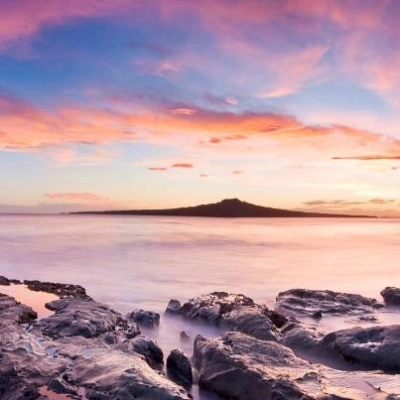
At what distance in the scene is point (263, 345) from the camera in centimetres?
885

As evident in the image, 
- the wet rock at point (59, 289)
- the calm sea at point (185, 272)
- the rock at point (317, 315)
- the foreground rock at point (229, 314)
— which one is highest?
the foreground rock at point (229, 314)

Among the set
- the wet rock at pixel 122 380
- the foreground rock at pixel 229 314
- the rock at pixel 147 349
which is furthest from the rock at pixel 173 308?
the wet rock at pixel 122 380

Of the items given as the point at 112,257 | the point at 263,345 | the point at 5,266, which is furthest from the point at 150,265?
Answer: the point at 263,345

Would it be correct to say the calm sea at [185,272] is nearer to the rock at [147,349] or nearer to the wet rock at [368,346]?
the rock at [147,349]

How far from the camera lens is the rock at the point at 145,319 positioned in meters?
12.1

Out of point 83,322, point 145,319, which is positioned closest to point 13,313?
point 83,322

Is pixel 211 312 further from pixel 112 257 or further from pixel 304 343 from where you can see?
pixel 112 257

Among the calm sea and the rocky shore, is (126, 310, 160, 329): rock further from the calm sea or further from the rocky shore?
the calm sea

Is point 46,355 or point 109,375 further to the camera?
point 46,355

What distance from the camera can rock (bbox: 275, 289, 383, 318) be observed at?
1384 centimetres

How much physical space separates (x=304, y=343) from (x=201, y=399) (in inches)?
138

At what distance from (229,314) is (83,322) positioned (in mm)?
3624

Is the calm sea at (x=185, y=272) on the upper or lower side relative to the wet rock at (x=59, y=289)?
lower

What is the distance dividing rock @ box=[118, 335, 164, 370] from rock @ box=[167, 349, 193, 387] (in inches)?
14.3
